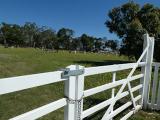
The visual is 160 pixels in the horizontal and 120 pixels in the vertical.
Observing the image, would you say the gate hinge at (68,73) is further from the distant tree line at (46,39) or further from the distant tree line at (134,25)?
the distant tree line at (46,39)

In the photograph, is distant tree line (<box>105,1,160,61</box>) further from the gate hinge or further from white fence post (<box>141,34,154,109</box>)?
the gate hinge

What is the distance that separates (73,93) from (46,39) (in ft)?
370

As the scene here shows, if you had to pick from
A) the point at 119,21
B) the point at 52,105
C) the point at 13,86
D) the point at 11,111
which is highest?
the point at 119,21

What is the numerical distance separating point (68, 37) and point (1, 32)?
92.0ft

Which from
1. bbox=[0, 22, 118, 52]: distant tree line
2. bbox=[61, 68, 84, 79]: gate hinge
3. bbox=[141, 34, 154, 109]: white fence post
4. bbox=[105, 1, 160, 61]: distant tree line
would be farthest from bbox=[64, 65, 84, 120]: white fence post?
bbox=[0, 22, 118, 52]: distant tree line

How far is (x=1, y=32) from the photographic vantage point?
113375mm

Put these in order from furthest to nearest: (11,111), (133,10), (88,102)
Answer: (133,10) → (88,102) → (11,111)

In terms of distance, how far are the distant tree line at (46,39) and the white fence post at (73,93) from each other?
333 feet

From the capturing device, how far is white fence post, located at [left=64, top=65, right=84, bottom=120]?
12.2ft

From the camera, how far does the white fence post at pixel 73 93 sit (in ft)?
12.2

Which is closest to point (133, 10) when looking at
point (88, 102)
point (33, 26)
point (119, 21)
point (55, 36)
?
point (119, 21)

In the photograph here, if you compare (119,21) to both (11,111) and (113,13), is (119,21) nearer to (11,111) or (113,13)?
(113,13)

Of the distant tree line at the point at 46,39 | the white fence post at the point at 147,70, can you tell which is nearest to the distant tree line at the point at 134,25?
the white fence post at the point at 147,70

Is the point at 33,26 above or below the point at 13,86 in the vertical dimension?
above
